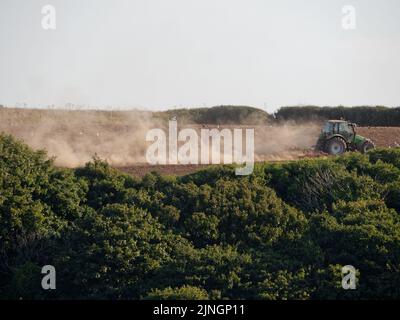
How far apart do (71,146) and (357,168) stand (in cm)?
1866

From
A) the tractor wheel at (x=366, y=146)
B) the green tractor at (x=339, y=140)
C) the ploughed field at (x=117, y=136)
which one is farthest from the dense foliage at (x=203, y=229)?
the ploughed field at (x=117, y=136)

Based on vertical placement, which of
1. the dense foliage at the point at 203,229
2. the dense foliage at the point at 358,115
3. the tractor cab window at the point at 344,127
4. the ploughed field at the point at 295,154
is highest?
the dense foliage at the point at 358,115

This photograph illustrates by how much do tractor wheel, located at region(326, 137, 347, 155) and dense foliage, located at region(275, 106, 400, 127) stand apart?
21.7 metres

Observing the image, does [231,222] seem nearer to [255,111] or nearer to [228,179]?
[228,179]

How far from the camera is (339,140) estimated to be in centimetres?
5031

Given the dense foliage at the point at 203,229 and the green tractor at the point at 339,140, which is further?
the green tractor at the point at 339,140

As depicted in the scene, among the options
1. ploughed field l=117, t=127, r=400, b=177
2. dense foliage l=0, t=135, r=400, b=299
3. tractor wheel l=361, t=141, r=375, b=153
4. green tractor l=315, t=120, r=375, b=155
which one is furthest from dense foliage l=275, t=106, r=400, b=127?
dense foliage l=0, t=135, r=400, b=299

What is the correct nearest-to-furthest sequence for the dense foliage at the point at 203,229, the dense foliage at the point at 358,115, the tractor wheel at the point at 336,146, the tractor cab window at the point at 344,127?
1. the dense foliage at the point at 203,229
2. the tractor wheel at the point at 336,146
3. the tractor cab window at the point at 344,127
4. the dense foliage at the point at 358,115

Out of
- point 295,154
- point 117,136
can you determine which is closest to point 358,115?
point 295,154

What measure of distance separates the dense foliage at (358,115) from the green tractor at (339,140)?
67.5 feet

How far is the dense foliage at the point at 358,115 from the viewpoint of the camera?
72.2 m

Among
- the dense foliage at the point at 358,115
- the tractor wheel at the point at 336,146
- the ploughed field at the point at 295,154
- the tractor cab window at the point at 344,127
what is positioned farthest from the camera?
the dense foliage at the point at 358,115

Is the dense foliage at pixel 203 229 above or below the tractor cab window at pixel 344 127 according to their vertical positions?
below

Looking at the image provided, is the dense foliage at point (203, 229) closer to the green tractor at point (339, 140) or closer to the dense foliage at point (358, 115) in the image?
the green tractor at point (339, 140)
